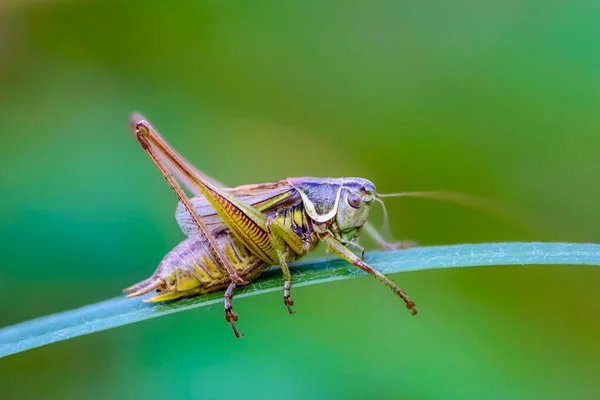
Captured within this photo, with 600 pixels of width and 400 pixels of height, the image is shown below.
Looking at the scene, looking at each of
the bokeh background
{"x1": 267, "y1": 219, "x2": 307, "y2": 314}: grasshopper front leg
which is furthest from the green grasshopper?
the bokeh background

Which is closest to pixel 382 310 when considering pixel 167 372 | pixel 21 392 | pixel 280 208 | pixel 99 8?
pixel 280 208

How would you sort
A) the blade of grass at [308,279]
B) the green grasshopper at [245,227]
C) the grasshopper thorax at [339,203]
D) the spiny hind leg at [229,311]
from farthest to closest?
the grasshopper thorax at [339,203], the green grasshopper at [245,227], the spiny hind leg at [229,311], the blade of grass at [308,279]

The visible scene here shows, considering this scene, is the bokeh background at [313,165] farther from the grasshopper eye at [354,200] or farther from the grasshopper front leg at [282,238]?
the grasshopper eye at [354,200]

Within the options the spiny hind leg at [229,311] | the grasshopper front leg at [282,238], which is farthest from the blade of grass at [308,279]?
the grasshopper front leg at [282,238]

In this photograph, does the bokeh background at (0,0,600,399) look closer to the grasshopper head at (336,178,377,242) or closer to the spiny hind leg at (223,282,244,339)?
the spiny hind leg at (223,282,244,339)

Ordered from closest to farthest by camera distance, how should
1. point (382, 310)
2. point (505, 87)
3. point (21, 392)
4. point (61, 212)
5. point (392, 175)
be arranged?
1. point (21, 392)
2. point (382, 310)
3. point (61, 212)
4. point (505, 87)
5. point (392, 175)

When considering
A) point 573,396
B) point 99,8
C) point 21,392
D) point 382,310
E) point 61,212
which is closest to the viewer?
point 573,396

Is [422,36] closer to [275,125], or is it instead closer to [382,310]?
[275,125]
